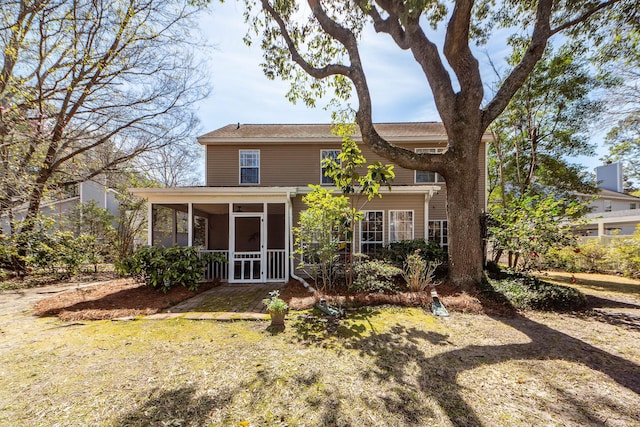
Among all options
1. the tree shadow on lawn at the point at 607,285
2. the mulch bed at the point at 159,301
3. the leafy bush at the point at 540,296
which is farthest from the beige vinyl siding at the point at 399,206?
the tree shadow on lawn at the point at 607,285

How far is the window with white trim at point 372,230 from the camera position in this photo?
393 inches

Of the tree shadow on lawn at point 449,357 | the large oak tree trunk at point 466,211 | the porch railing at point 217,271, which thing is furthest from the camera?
the porch railing at point 217,271

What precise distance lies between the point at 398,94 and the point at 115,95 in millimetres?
11557

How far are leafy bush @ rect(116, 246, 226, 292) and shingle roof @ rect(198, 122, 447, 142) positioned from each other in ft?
19.1

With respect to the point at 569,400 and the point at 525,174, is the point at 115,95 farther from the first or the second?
the point at 525,174

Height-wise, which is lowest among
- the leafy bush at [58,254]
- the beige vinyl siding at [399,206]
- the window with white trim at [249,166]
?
the leafy bush at [58,254]

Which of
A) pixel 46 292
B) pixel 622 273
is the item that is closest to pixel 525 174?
pixel 622 273

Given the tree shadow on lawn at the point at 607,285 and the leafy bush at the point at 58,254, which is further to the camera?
the leafy bush at the point at 58,254

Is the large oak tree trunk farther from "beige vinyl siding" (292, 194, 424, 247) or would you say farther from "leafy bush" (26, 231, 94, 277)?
"leafy bush" (26, 231, 94, 277)

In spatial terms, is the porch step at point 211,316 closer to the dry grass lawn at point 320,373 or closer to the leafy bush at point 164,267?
the dry grass lawn at point 320,373

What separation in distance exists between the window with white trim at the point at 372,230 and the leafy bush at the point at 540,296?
13.9 ft

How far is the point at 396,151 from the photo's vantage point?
6.94 meters

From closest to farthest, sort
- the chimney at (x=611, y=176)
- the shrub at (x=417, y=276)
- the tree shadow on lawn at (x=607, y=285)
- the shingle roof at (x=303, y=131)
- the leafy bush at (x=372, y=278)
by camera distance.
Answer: the leafy bush at (x=372, y=278) < the shrub at (x=417, y=276) < the tree shadow on lawn at (x=607, y=285) < the shingle roof at (x=303, y=131) < the chimney at (x=611, y=176)

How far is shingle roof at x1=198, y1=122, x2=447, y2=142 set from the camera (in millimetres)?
11114
